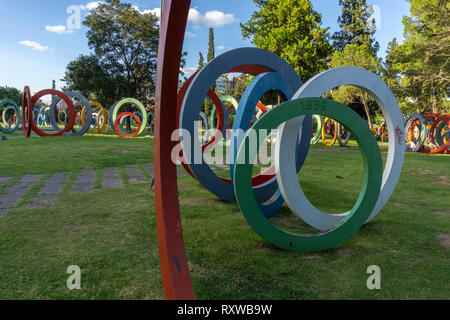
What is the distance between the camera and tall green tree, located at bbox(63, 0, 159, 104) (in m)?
32.8

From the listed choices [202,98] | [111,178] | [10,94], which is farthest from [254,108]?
[10,94]

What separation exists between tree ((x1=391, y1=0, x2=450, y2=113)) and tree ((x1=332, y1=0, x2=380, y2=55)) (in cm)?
1170

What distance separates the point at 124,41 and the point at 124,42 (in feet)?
0.36

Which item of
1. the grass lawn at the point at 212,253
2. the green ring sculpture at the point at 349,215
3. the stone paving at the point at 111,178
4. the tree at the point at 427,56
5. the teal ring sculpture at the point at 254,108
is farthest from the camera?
the tree at the point at 427,56

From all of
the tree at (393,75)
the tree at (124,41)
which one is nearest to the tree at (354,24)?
the tree at (393,75)

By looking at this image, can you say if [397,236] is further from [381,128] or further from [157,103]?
[381,128]

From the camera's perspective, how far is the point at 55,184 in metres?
6.91

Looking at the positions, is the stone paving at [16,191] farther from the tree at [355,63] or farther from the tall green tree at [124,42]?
the tall green tree at [124,42]

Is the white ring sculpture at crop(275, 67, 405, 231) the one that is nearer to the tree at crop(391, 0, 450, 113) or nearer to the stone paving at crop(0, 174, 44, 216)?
the stone paving at crop(0, 174, 44, 216)

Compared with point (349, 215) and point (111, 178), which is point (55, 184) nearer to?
point (111, 178)

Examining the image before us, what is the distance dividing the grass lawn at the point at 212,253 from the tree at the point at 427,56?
21.5 meters

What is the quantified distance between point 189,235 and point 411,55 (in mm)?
27616

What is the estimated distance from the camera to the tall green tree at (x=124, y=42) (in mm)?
32781
